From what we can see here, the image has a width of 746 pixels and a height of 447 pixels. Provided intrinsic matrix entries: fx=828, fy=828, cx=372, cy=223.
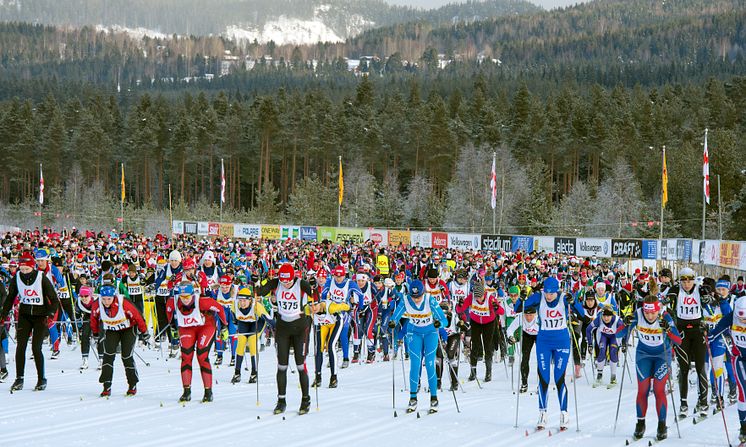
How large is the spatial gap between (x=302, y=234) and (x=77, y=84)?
111m

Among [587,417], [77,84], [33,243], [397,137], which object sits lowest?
[587,417]

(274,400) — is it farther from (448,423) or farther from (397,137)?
(397,137)

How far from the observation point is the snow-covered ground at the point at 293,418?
9.20 m

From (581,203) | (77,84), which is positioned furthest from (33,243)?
(77,84)

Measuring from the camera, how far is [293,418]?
10.4m

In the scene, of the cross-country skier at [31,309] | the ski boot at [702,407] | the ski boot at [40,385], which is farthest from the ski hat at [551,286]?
the ski boot at [40,385]

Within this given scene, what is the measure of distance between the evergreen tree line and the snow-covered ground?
47.2 metres

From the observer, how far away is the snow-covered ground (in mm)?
9203

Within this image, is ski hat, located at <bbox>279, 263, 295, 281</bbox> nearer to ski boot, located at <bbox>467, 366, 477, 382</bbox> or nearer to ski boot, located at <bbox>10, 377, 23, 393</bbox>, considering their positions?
ski boot, located at <bbox>10, 377, 23, 393</bbox>

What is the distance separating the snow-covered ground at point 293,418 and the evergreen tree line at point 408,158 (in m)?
47.2

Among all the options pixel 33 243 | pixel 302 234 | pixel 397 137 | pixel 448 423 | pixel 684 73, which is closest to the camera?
pixel 448 423

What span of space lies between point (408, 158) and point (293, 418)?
73.5 m

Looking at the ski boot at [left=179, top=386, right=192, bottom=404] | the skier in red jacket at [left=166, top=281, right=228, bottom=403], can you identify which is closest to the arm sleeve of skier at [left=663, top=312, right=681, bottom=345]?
the skier in red jacket at [left=166, top=281, right=228, bottom=403]

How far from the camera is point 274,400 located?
11.6m
